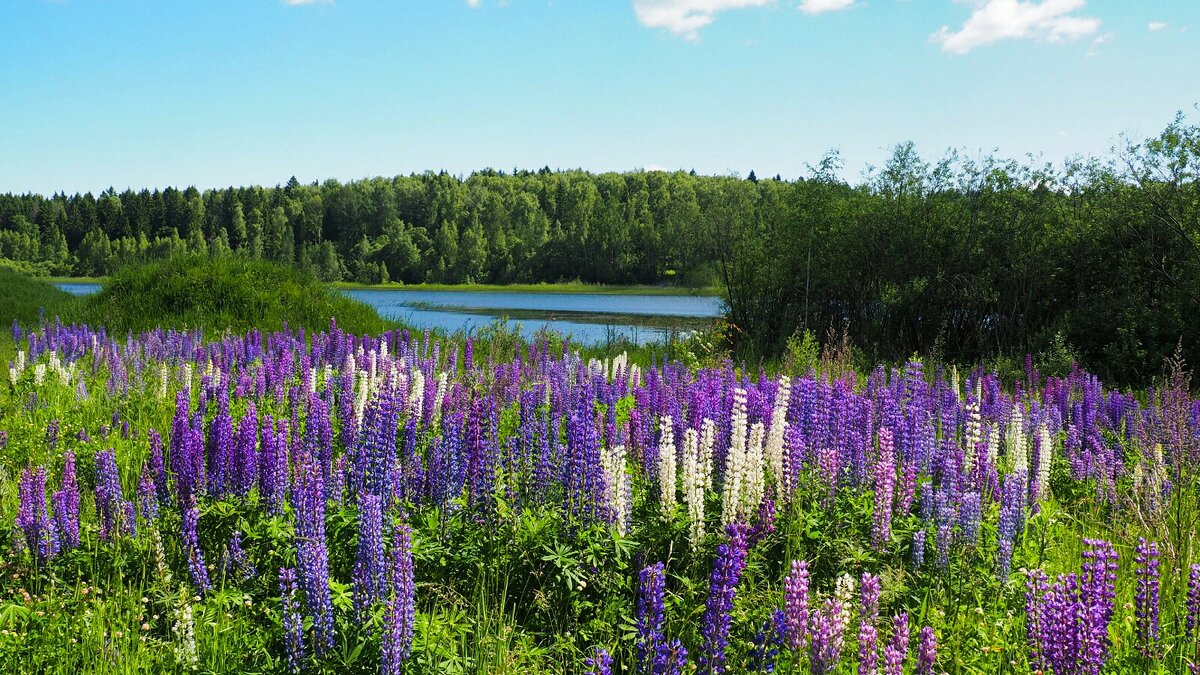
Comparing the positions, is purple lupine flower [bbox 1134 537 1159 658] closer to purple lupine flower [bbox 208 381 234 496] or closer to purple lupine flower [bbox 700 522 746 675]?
purple lupine flower [bbox 700 522 746 675]

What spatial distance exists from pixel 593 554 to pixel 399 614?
1.41 meters

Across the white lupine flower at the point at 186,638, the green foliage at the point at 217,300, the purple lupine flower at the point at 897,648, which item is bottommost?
the white lupine flower at the point at 186,638

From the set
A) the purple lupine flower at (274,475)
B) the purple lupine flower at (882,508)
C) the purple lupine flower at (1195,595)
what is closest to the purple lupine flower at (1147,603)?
the purple lupine flower at (1195,595)

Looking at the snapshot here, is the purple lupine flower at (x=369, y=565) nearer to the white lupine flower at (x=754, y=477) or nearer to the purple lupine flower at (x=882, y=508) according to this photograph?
the white lupine flower at (x=754, y=477)

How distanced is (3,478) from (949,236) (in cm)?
1704

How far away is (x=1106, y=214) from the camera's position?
1569 centimetres

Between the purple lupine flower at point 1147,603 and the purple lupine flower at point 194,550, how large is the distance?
420 cm

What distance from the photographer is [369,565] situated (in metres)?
3.38

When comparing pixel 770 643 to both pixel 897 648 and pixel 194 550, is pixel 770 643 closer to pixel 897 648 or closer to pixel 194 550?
pixel 897 648

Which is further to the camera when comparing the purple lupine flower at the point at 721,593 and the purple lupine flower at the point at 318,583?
the purple lupine flower at the point at 318,583

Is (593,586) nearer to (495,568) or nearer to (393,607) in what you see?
(495,568)

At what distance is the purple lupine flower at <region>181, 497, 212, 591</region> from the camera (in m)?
4.08

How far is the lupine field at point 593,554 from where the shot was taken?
10.7 feet

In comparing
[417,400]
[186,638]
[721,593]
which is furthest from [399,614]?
[417,400]
